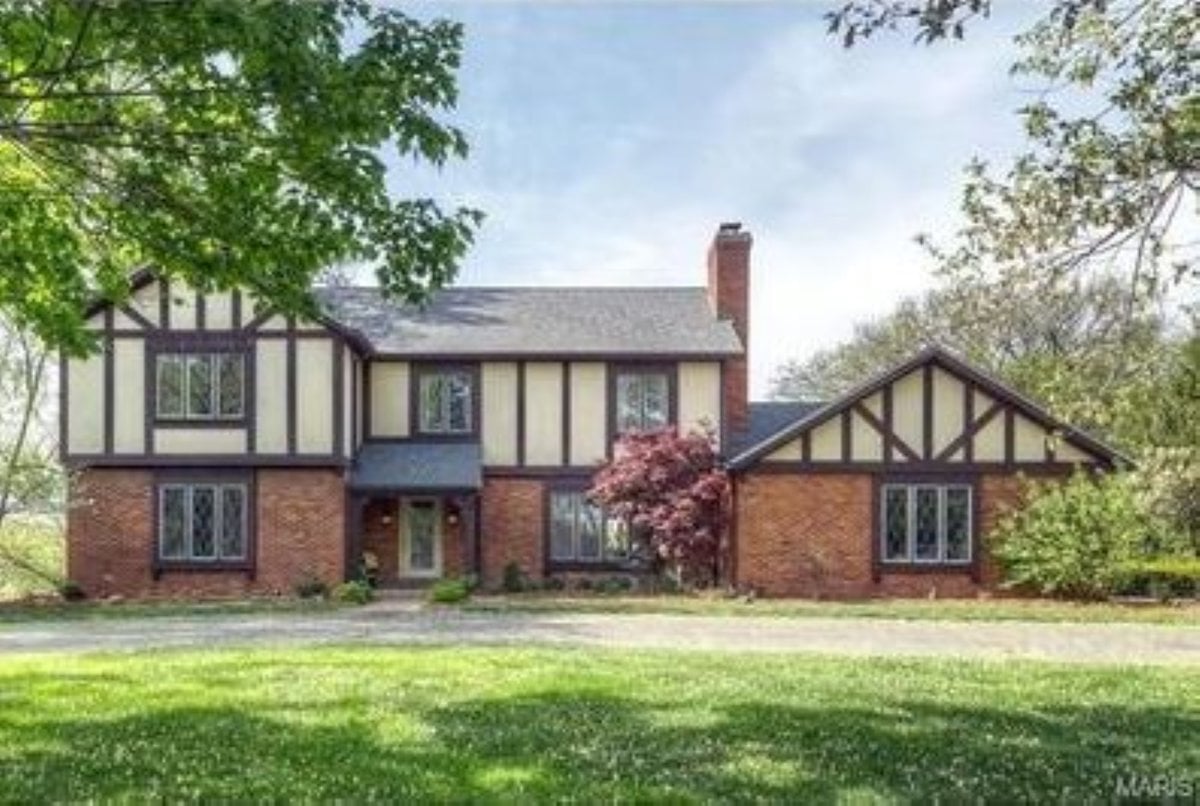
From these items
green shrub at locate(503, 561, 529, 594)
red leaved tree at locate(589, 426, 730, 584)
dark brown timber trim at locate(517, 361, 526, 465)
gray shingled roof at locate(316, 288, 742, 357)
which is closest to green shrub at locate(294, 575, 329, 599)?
green shrub at locate(503, 561, 529, 594)

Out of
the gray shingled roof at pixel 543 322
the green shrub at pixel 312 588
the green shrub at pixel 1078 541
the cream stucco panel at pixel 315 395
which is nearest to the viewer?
the green shrub at pixel 1078 541

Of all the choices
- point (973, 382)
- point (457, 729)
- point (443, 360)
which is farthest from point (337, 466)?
point (457, 729)

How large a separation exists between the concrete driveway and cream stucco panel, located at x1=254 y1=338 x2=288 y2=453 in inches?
235

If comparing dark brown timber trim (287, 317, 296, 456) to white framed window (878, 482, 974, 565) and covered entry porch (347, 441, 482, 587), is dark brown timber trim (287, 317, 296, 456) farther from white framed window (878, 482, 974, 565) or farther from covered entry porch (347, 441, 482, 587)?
white framed window (878, 482, 974, 565)

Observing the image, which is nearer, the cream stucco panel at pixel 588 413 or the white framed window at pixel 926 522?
the white framed window at pixel 926 522

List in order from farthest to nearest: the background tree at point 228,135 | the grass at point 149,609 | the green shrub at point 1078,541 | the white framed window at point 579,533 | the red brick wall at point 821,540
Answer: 1. the white framed window at point 579,533
2. the red brick wall at point 821,540
3. the green shrub at point 1078,541
4. the grass at point 149,609
5. the background tree at point 228,135

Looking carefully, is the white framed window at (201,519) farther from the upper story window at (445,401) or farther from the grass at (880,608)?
the grass at (880,608)

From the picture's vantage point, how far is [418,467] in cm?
3119

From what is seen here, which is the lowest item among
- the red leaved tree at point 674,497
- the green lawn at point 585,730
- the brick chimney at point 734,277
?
the green lawn at point 585,730

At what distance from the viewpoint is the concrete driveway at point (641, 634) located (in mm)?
18906

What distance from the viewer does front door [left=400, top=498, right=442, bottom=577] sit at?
3238cm

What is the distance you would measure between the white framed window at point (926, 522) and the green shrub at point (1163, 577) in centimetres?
332

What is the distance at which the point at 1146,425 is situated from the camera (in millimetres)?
10742

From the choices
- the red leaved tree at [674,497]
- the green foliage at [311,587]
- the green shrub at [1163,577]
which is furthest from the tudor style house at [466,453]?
the green shrub at [1163,577]
